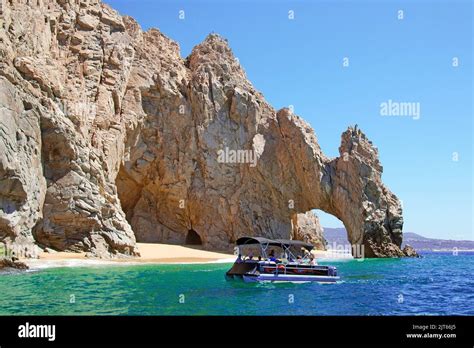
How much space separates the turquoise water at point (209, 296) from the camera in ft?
66.0

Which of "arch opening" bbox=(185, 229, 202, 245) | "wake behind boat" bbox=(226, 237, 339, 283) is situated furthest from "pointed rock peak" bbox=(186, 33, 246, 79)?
"wake behind boat" bbox=(226, 237, 339, 283)

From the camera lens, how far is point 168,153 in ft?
240

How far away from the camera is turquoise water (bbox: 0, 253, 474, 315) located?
20125mm

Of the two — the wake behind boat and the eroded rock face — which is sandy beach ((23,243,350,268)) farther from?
the wake behind boat

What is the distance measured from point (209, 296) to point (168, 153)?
50183mm

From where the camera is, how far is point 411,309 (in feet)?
72.0

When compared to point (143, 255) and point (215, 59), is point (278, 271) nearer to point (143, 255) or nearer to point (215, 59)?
point (143, 255)

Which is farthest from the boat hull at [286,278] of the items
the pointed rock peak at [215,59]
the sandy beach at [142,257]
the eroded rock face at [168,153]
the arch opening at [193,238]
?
the pointed rock peak at [215,59]

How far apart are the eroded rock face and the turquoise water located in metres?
16.2

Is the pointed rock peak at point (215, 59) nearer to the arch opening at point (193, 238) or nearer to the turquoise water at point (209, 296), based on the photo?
the arch opening at point (193, 238)

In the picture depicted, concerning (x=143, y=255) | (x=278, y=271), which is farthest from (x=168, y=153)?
(x=278, y=271)

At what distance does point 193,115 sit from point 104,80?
16907 mm
